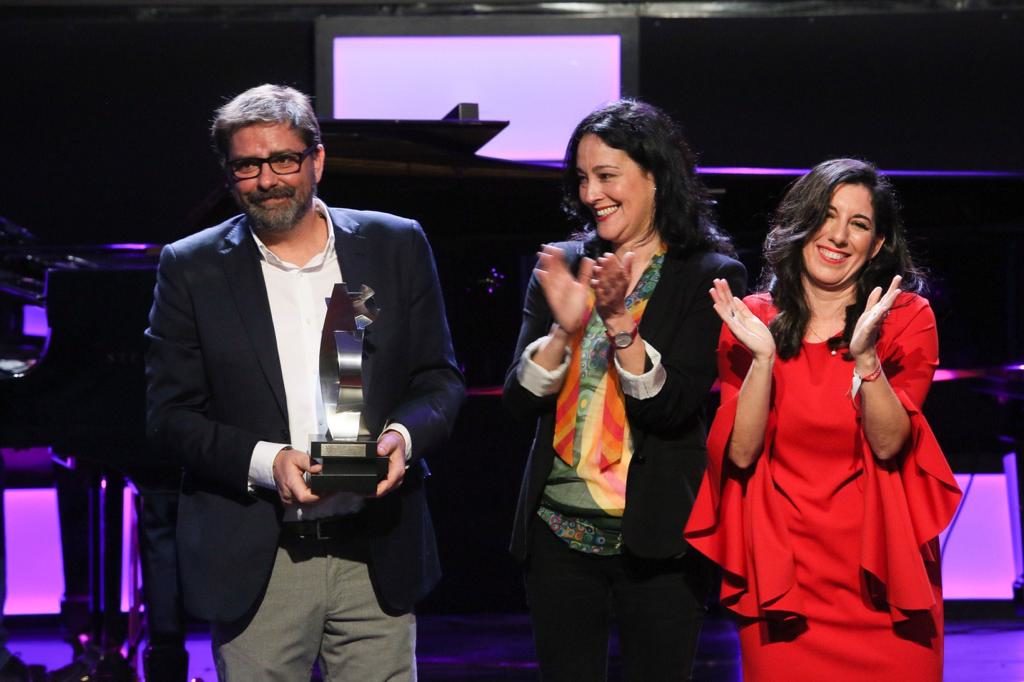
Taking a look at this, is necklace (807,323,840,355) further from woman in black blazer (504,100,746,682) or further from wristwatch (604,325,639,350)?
wristwatch (604,325,639,350)

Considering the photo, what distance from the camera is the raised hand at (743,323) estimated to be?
2600 mm

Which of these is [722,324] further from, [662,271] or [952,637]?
[952,637]

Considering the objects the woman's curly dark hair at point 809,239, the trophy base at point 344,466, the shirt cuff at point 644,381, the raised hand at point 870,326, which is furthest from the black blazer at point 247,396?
the raised hand at point 870,326

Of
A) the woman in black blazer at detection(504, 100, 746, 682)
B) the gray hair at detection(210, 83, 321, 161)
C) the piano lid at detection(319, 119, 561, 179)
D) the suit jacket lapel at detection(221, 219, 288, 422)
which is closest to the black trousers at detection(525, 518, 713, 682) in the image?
the woman in black blazer at detection(504, 100, 746, 682)

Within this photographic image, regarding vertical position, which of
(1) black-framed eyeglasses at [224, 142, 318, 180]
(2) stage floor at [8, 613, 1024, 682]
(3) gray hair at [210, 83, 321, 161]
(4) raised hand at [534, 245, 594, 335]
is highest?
(3) gray hair at [210, 83, 321, 161]

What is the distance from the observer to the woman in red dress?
257 cm

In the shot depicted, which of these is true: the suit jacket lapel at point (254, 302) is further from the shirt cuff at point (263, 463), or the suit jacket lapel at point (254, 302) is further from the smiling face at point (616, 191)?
the smiling face at point (616, 191)

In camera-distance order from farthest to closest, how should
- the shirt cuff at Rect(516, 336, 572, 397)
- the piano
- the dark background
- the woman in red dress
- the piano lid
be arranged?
the dark background
the piano lid
the piano
the shirt cuff at Rect(516, 336, 572, 397)
the woman in red dress

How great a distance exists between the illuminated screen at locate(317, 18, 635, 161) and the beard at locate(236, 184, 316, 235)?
4.02 m

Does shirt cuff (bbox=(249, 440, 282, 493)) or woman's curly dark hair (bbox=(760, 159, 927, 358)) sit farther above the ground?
woman's curly dark hair (bbox=(760, 159, 927, 358))

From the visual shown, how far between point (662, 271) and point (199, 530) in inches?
45.1

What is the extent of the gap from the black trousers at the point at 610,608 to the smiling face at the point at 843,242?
25.7 inches

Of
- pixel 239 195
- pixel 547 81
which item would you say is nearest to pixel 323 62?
pixel 547 81

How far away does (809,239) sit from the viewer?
109 inches
